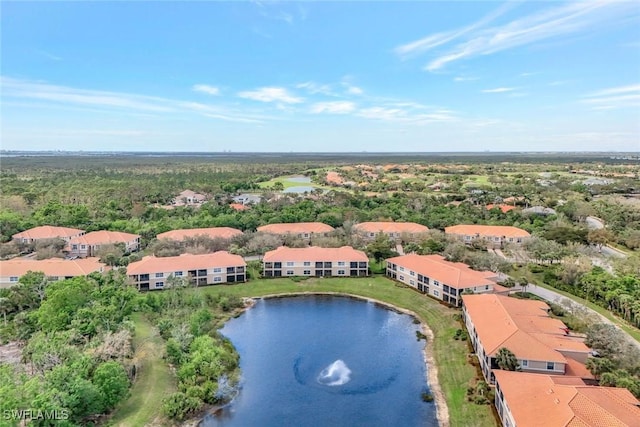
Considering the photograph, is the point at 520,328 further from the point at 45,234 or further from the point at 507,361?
the point at 45,234

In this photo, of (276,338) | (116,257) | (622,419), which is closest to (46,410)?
(276,338)

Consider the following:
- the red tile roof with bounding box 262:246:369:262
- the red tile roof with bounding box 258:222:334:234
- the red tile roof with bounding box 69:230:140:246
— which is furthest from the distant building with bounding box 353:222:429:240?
the red tile roof with bounding box 69:230:140:246

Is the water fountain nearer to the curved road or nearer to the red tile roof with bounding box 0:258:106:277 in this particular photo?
the curved road

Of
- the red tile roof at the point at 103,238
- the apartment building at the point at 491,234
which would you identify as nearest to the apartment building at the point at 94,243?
the red tile roof at the point at 103,238

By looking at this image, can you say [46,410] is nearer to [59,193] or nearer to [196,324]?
[196,324]

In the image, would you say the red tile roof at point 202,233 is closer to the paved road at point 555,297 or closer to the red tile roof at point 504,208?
the paved road at point 555,297

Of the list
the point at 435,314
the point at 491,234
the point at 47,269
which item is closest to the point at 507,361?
the point at 435,314
